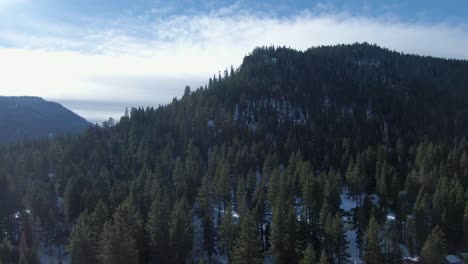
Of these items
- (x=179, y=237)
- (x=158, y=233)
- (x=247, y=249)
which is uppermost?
(x=247, y=249)

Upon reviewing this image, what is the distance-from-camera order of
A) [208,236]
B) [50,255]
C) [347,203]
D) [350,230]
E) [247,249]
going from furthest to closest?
[347,203], [350,230], [50,255], [208,236], [247,249]

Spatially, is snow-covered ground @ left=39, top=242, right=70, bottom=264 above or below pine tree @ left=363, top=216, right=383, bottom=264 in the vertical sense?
below

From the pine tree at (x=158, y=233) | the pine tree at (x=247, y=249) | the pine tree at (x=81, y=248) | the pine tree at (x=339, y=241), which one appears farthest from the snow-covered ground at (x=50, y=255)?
the pine tree at (x=339, y=241)

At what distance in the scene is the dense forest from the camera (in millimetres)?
59106

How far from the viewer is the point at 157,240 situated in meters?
59.2

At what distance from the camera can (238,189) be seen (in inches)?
3172

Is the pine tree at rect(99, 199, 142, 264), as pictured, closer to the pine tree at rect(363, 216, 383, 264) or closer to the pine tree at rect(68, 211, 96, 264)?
the pine tree at rect(68, 211, 96, 264)

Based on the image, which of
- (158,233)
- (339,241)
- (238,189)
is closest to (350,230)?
(339,241)

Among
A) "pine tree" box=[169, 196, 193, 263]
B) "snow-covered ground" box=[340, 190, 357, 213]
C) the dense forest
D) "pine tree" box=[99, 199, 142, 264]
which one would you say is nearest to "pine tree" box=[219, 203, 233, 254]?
the dense forest

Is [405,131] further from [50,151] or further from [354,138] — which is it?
[50,151]

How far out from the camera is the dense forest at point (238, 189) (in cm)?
5911

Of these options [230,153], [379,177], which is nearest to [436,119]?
[379,177]

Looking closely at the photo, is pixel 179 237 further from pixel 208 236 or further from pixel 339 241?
pixel 339 241

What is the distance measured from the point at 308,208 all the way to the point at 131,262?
117 feet
